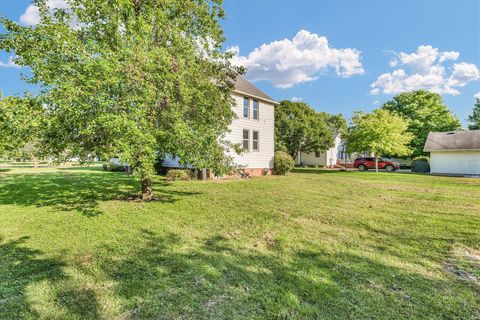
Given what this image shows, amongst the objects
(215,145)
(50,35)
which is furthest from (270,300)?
(50,35)

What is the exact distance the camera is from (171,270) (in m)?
3.65

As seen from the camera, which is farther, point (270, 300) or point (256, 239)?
point (256, 239)

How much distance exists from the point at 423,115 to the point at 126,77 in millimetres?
38502

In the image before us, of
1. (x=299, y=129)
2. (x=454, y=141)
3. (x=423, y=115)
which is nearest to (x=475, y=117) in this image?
→ (x=423, y=115)

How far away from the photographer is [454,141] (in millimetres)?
22000

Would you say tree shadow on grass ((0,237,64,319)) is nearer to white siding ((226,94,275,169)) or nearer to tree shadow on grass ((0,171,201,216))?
tree shadow on grass ((0,171,201,216))

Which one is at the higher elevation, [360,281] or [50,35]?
[50,35]

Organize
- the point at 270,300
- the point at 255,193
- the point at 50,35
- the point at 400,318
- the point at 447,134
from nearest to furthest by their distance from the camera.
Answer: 1. the point at 400,318
2. the point at 270,300
3. the point at 50,35
4. the point at 255,193
5. the point at 447,134

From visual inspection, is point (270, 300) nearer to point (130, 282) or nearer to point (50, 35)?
point (130, 282)

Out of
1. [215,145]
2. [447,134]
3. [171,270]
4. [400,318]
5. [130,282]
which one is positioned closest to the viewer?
[400,318]

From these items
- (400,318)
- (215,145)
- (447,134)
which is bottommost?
(400,318)

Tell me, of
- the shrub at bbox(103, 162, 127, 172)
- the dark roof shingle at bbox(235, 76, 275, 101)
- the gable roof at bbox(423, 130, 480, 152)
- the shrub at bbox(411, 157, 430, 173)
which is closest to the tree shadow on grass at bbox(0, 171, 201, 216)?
the dark roof shingle at bbox(235, 76, 275, 101)

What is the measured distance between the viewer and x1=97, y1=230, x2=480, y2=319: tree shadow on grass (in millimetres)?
2705

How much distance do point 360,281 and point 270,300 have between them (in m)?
1.33
